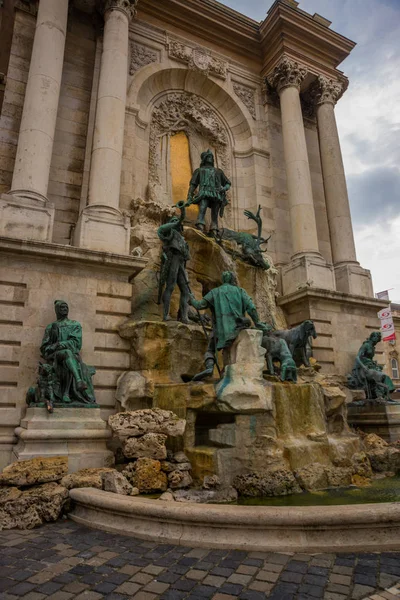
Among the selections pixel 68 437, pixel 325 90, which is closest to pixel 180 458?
pixel 68 437

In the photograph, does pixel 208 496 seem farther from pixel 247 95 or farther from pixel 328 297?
pixel 247 95

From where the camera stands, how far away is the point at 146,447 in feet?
21.1

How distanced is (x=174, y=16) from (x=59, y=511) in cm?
1713

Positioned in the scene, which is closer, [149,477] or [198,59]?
[149,477]

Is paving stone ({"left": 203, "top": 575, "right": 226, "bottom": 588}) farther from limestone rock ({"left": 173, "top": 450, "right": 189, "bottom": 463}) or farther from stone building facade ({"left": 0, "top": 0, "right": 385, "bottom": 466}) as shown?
stone building facade ({"left": 0, "top": 0, "right": 385, "bottom": 466})

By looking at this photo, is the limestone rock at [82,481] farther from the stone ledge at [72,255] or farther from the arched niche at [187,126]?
the arched niche at [187,126]

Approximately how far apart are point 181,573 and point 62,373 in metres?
4.73

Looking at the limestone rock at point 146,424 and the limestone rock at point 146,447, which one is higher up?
the limestone rock at point 146,424

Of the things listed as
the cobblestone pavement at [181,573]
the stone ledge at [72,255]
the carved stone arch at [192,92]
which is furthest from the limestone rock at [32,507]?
the carved stone arch at [192,92]

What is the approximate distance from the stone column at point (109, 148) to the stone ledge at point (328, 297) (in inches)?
222

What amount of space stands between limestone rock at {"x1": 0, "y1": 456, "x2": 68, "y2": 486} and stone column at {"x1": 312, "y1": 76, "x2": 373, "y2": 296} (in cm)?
Result: 1126

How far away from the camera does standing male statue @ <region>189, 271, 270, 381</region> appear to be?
7.79 m

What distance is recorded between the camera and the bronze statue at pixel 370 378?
36.4ft

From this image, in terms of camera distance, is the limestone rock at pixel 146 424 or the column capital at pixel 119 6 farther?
the column capital at pixel 119 6
